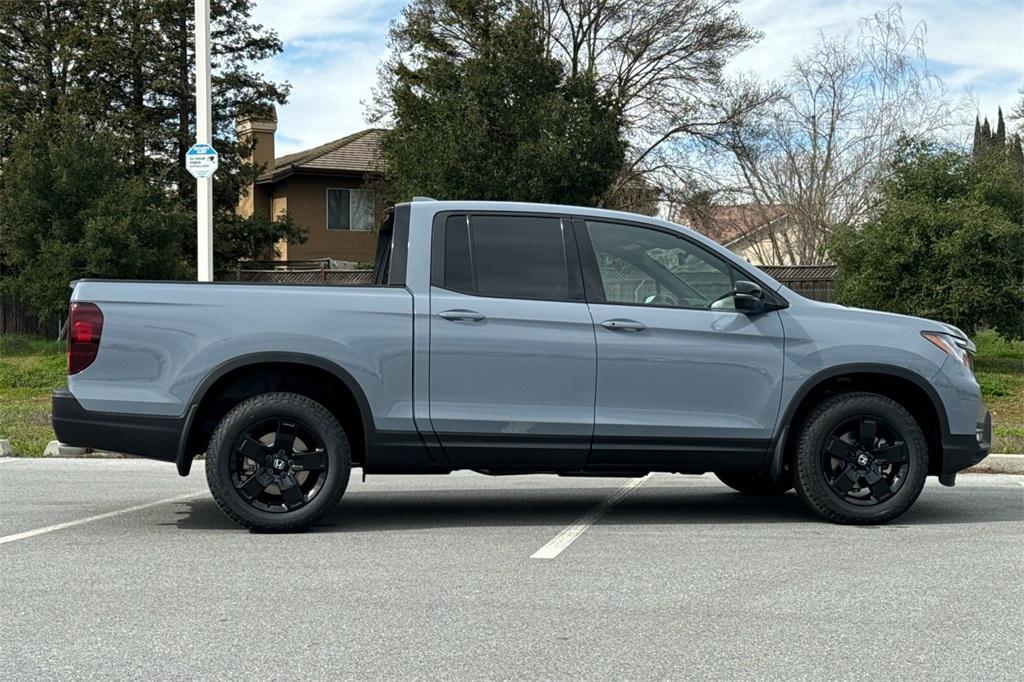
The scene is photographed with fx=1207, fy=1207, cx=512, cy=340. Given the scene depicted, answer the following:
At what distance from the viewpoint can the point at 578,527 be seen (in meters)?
7.60

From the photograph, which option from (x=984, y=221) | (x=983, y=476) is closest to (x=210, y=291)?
(x=983, y=476)

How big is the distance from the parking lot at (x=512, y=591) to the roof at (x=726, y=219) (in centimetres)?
2623

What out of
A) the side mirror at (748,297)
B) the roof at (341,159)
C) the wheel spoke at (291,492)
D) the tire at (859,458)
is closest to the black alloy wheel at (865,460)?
the tire at (859,458)

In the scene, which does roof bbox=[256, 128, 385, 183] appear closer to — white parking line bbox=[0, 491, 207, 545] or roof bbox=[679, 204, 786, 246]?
roof bbox=[679, 204, 786, 246]

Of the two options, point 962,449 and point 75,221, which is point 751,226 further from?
point 962,449

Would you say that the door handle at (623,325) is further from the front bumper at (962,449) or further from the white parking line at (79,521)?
the white parking line at (79,521)

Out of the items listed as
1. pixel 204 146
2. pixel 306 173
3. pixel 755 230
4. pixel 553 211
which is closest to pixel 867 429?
pixel 553 211

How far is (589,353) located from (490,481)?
3.15m

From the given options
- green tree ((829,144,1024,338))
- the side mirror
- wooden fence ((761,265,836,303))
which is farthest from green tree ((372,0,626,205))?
the side mirror

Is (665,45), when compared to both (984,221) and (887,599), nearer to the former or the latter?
(984,221)

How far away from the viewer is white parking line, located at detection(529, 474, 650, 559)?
6.71 m

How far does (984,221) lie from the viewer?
1966 centimetres

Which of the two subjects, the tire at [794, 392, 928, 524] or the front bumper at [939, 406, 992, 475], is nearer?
the tire at [794, 392, 928, 524]

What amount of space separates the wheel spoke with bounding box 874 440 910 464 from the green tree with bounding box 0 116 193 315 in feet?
71.1
